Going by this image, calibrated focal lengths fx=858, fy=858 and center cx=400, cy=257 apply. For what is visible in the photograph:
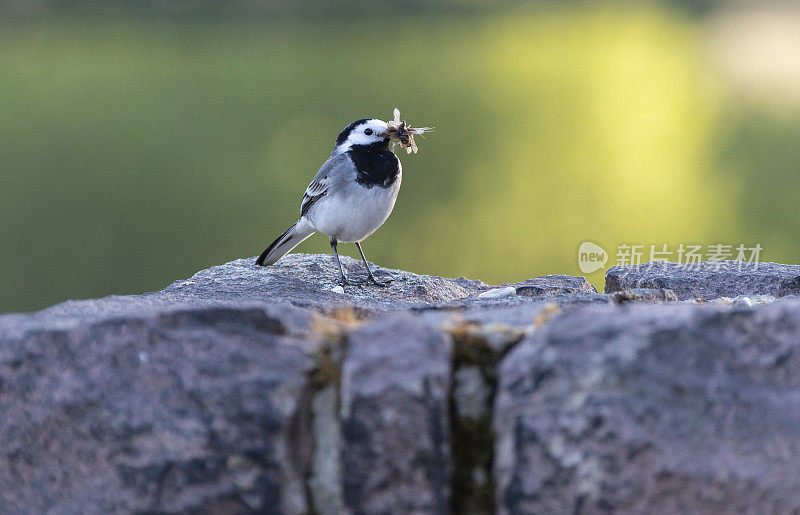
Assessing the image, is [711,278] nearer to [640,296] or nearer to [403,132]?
[640,296]

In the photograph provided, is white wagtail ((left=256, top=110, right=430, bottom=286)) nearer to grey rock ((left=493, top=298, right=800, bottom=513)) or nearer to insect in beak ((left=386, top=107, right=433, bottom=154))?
insect in beak ((left=386, top=107, right=433, bottom=154))

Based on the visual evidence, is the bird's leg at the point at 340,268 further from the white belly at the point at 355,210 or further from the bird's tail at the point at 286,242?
the bird's tail at the point at 286,242

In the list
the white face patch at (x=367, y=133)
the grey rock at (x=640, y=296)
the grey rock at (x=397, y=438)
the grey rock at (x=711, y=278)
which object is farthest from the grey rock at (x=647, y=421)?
the white face patch at (x=367, y=133)

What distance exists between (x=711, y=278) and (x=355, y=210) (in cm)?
183

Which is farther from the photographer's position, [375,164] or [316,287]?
[375,164]

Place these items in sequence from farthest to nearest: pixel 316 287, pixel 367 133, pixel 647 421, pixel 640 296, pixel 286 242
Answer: pixel 286 242
pixel 367 133
pixel 316 287
pixel 640 296
pixel 647 421

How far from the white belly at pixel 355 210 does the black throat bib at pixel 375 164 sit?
0.12 ft

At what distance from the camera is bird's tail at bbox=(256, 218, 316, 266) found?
456 centimetres

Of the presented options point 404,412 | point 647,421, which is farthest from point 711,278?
point 404,412

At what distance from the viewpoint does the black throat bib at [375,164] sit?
15.1ft

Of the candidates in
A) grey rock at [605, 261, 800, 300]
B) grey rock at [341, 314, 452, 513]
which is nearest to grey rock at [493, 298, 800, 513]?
grey rock at [341, 314, 452, 513]

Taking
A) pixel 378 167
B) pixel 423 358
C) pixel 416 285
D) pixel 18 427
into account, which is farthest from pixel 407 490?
pixel 378 167

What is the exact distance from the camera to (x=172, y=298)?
10.7 feet

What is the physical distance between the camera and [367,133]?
4.70 meters
